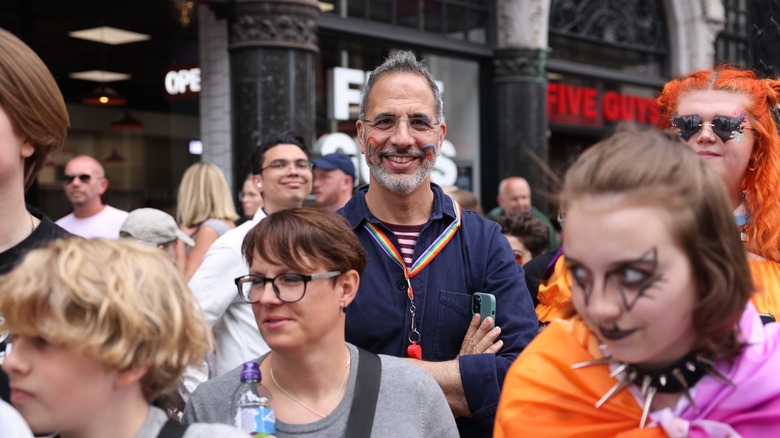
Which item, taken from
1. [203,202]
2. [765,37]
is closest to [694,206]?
[765,37]

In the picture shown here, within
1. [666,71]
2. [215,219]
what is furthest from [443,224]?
[666,71]

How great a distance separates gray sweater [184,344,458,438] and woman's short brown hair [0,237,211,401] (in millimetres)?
497

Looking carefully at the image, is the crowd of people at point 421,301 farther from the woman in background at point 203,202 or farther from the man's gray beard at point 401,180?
the woman in background at point 203,202

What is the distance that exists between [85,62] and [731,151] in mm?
8852

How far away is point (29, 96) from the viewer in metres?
2.30

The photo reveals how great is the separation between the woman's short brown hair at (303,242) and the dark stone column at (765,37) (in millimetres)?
2245

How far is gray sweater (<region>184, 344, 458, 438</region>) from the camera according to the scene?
94.1 inches

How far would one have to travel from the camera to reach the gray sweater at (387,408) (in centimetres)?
239

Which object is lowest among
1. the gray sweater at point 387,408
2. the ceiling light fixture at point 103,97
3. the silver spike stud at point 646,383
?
the gray sweater at point 387,408

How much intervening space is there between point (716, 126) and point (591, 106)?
36.0 feet

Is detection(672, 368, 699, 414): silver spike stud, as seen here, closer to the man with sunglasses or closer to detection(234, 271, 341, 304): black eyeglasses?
detection(234, 271, 341, 304): black eyeglasses

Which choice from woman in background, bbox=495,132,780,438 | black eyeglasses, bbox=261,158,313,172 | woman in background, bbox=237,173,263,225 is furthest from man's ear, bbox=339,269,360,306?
woman in background, bbox=237,173,263,225

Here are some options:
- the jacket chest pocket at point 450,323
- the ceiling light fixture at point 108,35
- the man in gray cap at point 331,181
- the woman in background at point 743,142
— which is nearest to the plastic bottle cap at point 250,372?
the jacket chest pocket at point 450,323

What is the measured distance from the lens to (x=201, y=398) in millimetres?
2428
